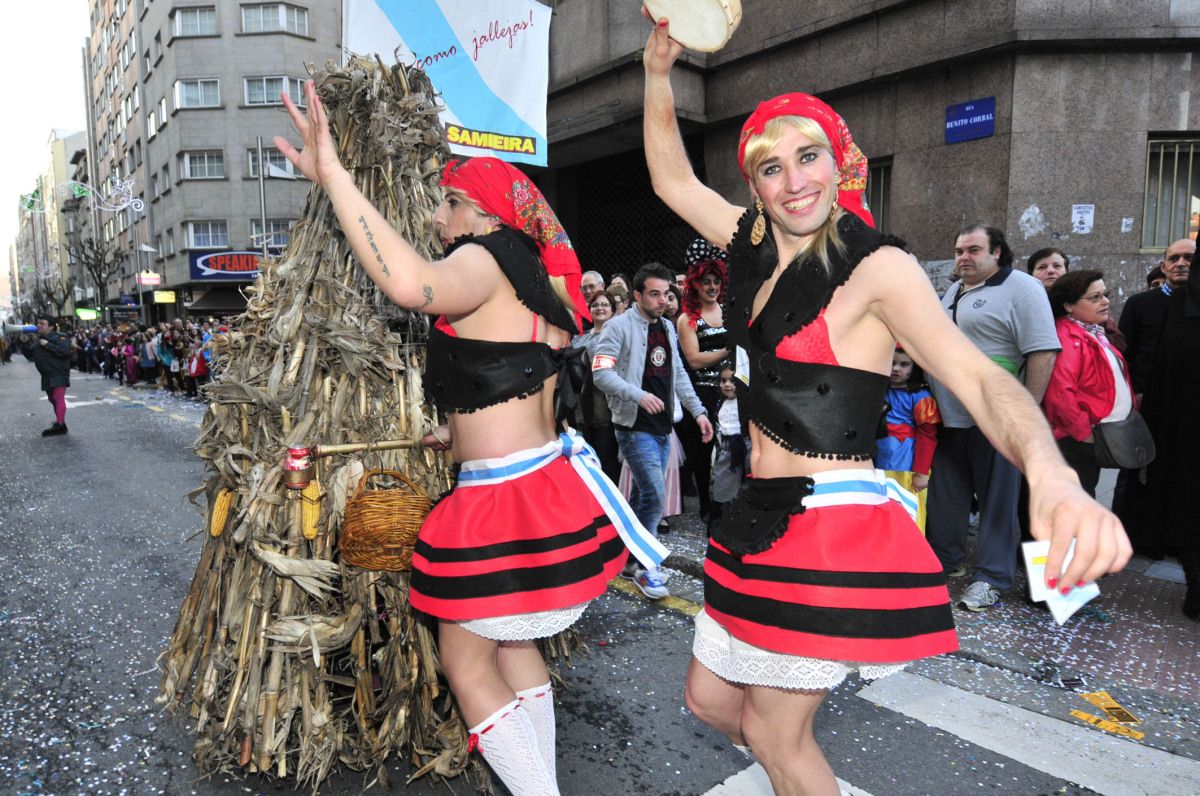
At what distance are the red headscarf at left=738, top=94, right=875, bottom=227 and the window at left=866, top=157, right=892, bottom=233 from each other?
797 cm

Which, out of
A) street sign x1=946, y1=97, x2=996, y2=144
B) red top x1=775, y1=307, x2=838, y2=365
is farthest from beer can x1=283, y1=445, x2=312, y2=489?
street sign x1=946, y1=97, x2=996, y2=144

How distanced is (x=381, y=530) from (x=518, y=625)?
526 millimetres

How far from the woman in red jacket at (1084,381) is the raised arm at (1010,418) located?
10.7ft

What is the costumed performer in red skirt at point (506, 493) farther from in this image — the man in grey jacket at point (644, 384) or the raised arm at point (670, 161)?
the man in grey jacket at point (644, 384)

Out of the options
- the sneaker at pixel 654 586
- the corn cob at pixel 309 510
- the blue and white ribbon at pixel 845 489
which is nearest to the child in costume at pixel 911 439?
the sneaker at pixel 654 586

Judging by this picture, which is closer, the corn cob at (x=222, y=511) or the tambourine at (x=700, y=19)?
the tambourine at (x=700, y=19)

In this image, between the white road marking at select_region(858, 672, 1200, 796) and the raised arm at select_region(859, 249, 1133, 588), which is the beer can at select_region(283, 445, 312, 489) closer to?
the raised arm at select_region(859, 249, 1133, 588)

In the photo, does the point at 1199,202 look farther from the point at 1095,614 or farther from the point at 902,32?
the point at 1095,614

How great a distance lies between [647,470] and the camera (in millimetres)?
4840

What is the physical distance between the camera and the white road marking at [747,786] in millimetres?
2477

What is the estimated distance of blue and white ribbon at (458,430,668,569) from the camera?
6.93ft

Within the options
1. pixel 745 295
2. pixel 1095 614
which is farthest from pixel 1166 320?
pixel 745 295

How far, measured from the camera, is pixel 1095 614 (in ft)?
13.5

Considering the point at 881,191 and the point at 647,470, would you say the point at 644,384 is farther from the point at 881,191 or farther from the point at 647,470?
the point at 881,191
